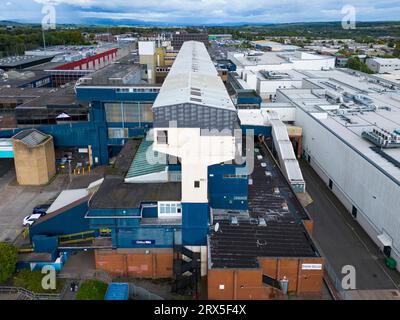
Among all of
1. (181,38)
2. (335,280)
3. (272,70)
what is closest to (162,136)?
(335,280)

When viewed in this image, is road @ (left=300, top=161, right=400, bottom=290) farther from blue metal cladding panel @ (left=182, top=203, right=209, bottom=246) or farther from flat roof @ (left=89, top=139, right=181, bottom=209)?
flat roof @ (left=89, top=139, right=181, bottom=209)

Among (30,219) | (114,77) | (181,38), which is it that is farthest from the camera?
(181,38)

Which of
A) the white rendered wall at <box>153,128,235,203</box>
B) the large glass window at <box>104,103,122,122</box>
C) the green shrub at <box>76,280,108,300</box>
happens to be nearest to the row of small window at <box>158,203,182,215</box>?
the white rendered wall at <box>153,128,235,203</box>

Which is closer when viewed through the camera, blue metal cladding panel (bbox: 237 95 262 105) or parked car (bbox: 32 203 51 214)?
parked car (bbox: 32 203 51 214)

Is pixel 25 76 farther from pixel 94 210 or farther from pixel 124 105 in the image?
pixel 94 210

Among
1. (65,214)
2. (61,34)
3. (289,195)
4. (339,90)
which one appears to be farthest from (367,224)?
(61,34)

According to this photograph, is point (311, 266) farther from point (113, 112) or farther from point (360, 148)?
point (113, 112)
